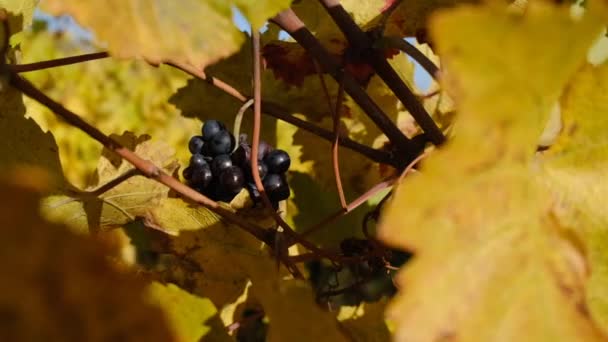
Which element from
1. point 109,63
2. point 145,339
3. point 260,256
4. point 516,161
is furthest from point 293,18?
point 109,63

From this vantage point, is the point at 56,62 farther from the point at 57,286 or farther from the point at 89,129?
the point at 57,286

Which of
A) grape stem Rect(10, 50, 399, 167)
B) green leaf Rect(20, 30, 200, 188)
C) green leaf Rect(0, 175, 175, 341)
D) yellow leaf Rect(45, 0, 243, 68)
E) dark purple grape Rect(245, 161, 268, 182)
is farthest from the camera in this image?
green leaf Rect(20, 30, 200, 188)

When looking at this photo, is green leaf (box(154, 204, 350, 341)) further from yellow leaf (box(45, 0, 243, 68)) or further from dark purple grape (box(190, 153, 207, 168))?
yellow leaf (box(45, 0, 243, 68))

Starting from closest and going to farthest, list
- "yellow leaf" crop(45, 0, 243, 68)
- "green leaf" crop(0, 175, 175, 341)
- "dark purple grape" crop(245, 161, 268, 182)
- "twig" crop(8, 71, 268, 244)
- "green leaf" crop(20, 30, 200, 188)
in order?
"green leaf" crop(0, 175, 175, 341) < "yellow leaf" crop(45, 0, 243, 68) < "twig" crop(8, 71, 268, 244) < "dark purple grape" crop(245, 161, 268, 182) < "green leaf" crop(20, 30, 200, 188)

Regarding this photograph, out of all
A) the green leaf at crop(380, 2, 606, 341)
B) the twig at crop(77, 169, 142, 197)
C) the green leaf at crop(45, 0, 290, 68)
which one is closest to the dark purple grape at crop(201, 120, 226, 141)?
the twig at crop(77, 169, 142, 197)

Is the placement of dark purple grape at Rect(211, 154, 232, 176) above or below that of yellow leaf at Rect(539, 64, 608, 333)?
above

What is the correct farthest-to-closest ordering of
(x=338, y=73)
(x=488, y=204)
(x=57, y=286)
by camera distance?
(x=338, y=73)
(x=488, y=204)
(x=57, y=286)

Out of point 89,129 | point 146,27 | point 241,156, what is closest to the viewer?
point 146,27

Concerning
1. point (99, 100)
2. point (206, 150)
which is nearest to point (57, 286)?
point (206, 150)

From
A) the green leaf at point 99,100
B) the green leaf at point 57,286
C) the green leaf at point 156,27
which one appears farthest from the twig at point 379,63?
the green leaf at point 99,100
